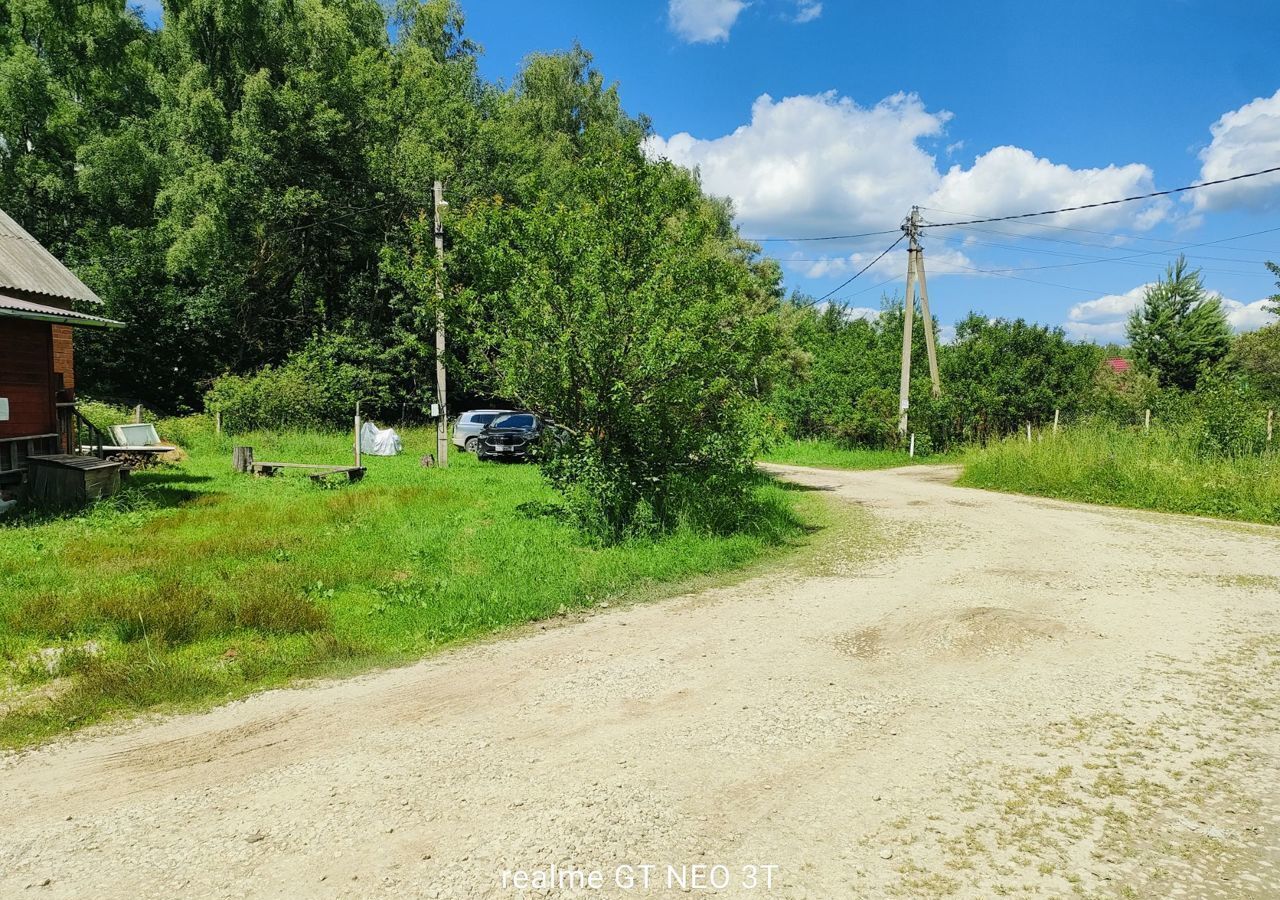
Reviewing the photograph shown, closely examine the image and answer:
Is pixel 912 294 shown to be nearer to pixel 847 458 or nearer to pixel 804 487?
pixel 847 458

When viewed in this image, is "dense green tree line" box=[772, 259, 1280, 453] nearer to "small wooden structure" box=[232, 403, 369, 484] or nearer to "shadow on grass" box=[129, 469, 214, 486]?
"small wooden structure" box=[232, 403, 369, 484]

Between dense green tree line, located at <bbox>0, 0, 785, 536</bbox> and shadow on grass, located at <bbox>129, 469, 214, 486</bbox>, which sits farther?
dense green tree line, located at <bbox>0, 0, 785, 536</bbox>

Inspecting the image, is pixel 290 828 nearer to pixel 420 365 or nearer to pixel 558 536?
pixel 558 536

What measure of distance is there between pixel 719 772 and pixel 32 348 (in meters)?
14.1

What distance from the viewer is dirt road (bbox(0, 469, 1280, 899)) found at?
294 centimetres

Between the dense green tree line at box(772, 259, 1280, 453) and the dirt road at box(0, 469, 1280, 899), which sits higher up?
the dense green tree line at box(772, 259, 1280, 453)

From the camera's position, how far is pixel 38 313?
36.7 ft

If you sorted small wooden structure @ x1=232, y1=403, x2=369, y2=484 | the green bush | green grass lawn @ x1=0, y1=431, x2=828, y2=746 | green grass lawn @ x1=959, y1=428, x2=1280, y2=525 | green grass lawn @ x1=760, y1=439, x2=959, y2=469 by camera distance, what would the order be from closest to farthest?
green grass lawn @ x1=0, y1=431, x2=828, y2=746 → green grass lawn @ x1=959, y1=428, x2=1280, y2=525 → small wooden structure @ x1=232, y1=403, x2=369, y2=484 → the green bush → green grass lawn @ x1=760, y1=439, x2=959, y2=469

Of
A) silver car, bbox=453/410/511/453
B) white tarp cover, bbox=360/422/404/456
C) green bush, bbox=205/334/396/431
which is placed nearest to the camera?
white tarp cover, bbox=360/422/404/456

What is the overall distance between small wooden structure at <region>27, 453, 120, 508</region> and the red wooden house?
0.47 meters

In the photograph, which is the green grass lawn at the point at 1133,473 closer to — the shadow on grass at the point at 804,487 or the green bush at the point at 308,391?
the shadow on grass at the point at 804,487

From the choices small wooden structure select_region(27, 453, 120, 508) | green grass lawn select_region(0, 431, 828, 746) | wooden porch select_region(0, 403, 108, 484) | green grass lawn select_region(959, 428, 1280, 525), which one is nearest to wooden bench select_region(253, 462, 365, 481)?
green grass lawn select_region(0, 431, 828, 746)

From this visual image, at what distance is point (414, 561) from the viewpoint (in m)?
8.20

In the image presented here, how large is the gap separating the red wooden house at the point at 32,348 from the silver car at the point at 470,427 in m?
11.3
